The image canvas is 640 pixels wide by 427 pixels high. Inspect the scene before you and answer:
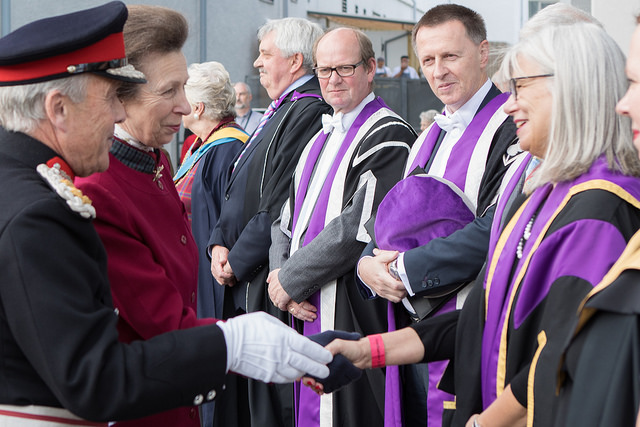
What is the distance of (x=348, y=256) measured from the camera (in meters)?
3.64

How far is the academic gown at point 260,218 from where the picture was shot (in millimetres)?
4297

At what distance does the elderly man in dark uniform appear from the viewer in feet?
5.56

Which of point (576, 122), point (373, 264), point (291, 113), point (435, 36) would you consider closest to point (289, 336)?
point (576, 122)

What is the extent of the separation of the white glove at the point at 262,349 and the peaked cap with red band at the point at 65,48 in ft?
2.41

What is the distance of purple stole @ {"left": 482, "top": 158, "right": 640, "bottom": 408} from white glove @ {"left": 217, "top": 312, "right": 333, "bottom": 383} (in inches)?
24.5

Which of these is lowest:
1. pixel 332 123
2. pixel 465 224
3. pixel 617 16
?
pixel 465 224

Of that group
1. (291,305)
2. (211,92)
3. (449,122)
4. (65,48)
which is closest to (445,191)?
(449,122)

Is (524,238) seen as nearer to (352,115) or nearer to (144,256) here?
(144,256)

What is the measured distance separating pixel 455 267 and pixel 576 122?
3.22ft

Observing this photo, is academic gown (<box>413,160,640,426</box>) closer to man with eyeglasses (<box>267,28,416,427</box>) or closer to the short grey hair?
man with eyeglasses (<box>267,28,416,427</box>)

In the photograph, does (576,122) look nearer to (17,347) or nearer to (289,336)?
(289,336)

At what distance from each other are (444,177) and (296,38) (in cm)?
184

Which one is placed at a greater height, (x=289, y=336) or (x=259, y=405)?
(x=289, y=336)

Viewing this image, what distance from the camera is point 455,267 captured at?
301cm
